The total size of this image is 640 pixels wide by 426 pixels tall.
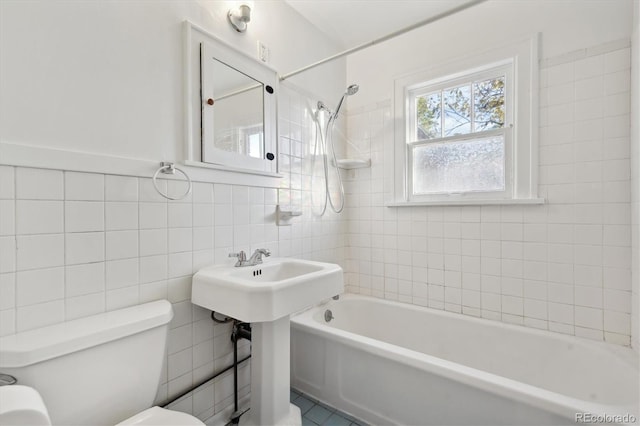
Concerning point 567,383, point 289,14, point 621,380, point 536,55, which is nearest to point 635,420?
point 621,380

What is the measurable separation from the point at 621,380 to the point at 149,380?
6.60 feet

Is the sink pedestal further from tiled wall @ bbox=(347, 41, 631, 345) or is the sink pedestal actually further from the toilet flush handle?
tiled wall @ bbox=(347, 41, 631, 345)

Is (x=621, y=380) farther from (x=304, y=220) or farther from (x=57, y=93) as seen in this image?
(x=57, y=93)

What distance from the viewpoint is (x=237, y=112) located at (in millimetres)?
1587

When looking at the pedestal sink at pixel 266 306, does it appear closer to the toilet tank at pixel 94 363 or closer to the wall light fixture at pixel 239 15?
the toilet tank at pixel 94 363

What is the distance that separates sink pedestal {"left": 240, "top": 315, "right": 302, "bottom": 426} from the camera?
133 cm

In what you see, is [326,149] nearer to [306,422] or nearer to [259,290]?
[259,290]

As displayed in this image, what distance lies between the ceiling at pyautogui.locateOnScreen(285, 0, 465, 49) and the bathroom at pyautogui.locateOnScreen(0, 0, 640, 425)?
0.05 ft

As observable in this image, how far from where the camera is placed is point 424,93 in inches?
86.1

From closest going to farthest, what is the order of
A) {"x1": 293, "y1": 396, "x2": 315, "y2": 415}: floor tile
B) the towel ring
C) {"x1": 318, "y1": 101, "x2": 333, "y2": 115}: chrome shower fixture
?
the towel ring, {"x1": 293, "y1": 396, "x2": 315, "y2": 415}: floor tile, {"x1": 318, "y1": 101, "x2": 333, "y2": 115}: chrome shower fixture

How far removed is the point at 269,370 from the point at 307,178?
1.23 m

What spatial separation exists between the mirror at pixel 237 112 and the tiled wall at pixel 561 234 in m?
1.26

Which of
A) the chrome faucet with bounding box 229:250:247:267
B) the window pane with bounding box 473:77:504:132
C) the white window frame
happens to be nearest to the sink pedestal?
the chrome faucet with bounding box 229:250:247:267

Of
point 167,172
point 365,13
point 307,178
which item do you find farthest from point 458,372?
point 365,13
